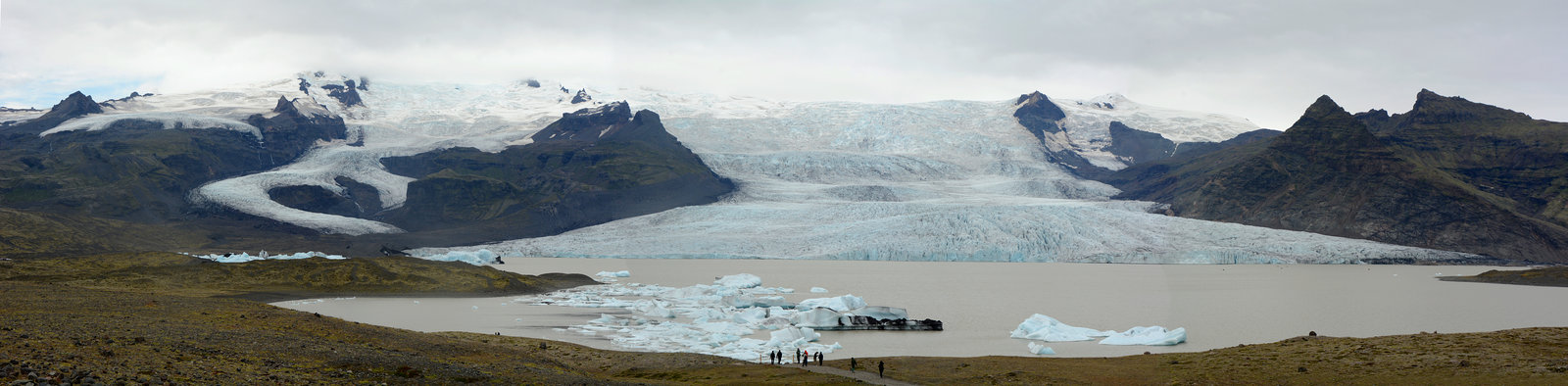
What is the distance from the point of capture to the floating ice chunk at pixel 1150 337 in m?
48.0

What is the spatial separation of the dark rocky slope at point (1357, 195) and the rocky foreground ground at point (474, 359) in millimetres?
127762

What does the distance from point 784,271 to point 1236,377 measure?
86.6 metres

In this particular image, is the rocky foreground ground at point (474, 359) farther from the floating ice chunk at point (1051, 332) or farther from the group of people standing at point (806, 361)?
the floating ice chunk at point (1051, 332)

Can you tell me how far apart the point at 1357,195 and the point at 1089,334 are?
134628 millimetres

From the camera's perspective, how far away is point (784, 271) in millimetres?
118938

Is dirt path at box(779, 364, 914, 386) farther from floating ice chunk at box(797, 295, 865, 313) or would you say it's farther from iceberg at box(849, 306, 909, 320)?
floating ice chunk at box(797, 295, 865, 313)

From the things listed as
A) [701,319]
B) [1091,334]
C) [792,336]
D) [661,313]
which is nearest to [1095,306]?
[1091,334]

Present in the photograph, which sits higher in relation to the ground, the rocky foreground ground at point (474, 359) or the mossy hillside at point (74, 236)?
the rocky foreground ground at point (474, 359)

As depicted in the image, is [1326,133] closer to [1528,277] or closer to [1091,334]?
[1528,277]

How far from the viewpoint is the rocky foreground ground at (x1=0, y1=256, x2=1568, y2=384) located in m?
25.5

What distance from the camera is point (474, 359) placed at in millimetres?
36969

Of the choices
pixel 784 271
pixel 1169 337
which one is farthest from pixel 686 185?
pixel 1169 337

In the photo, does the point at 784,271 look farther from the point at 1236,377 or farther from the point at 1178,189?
the point at 1178,189

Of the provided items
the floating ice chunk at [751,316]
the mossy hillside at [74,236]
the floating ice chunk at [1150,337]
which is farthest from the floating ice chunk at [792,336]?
the mossy hillside at [74,236]
